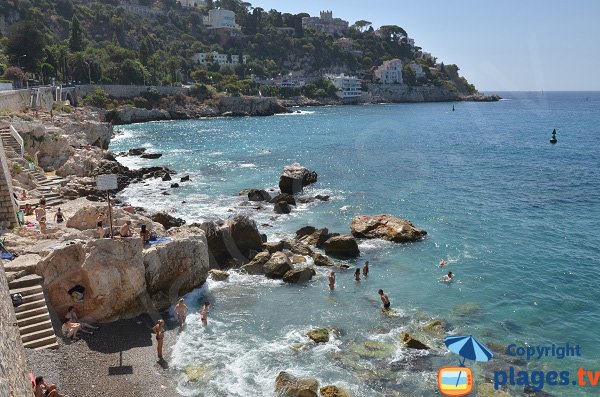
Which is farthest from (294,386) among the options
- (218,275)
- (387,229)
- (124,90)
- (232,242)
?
(124,90)

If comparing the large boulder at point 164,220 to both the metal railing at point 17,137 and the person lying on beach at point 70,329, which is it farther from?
the metal railing at point 17,137

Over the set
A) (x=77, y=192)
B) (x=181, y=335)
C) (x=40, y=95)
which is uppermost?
(x=40, y=95)

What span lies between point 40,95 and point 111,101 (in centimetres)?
5126

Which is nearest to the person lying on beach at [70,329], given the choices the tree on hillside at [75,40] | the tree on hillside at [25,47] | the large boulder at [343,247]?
the large boulder at [343,247]

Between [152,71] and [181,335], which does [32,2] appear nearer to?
[152,71]

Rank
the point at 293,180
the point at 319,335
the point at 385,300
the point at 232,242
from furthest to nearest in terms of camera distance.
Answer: the point at 293,180
the point at 232,242
the point at 385,300
the point at 319,335

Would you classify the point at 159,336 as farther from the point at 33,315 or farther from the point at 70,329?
the point at 33,315

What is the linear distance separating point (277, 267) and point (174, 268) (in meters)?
5.41

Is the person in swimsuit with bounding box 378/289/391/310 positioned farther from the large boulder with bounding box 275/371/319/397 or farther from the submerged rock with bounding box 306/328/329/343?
the large boulder with bounding box 275/371/319/397

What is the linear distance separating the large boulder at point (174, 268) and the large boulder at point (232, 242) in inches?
112

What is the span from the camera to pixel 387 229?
29844 mm

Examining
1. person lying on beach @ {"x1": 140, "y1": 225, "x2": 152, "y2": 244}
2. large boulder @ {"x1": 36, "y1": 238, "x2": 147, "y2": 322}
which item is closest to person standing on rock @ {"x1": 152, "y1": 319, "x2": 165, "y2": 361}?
large boulder @ {"x1": 36, "y1": 238, "x2": 147, "y2": 322}

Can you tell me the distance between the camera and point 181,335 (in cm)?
1759

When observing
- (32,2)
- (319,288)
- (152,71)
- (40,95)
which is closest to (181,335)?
(319,288)
